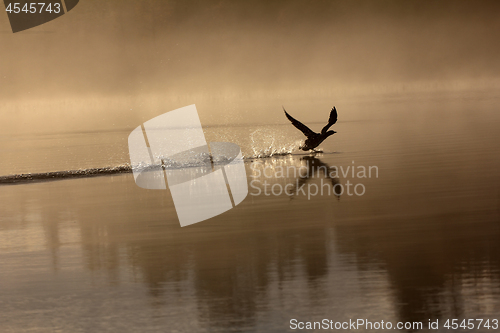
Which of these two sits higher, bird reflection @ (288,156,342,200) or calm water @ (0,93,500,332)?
bird reflection @ (288,156,342,200)

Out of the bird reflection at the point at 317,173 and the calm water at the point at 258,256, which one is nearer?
the calm water at the point at 258,256

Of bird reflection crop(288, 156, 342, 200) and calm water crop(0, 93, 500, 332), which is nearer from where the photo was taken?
calm water crop(0, 93, 500, 332)

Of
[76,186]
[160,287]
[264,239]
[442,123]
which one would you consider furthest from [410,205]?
[442,123]

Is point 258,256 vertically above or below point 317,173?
below

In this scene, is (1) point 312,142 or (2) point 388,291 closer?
(2) point 388,291

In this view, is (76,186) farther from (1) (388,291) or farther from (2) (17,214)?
(1) (388,291)

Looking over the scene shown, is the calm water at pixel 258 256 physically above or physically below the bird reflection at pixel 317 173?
below

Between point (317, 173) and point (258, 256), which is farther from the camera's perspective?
point (317, 173)

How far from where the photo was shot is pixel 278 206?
545 inches

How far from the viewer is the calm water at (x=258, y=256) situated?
7379 mm

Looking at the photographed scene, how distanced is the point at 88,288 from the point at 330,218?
549 centimetres

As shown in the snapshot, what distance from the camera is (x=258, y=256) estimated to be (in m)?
9.75

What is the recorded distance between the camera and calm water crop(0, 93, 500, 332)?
24.2 ft

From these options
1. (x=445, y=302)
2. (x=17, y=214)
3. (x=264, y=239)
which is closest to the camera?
(x=445, y=302)
